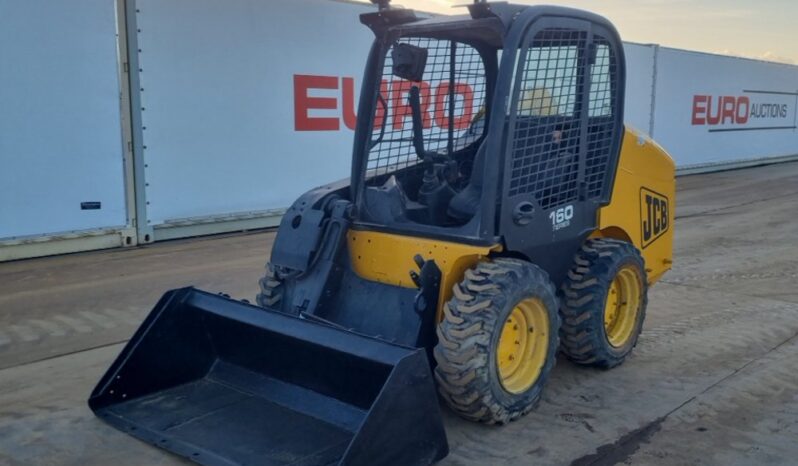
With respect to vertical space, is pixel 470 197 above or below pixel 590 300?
above

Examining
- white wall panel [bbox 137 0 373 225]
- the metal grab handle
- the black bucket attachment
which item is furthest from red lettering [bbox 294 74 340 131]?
the metal grab handle

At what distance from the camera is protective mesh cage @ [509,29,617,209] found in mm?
3902

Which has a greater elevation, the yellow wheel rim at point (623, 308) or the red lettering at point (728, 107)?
the red lettering at point (728, 107)

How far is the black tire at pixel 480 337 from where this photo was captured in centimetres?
342

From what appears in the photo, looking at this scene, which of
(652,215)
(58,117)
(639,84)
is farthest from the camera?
(639,84)

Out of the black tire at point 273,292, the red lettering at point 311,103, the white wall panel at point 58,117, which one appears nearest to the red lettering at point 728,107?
the red lettering at point 311,103

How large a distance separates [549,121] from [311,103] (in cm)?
630

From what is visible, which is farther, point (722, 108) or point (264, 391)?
point (722, 108)

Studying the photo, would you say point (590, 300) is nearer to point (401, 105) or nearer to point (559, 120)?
point (559, 120)

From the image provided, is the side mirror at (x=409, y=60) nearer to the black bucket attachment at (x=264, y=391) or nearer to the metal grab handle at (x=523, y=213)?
the metal grab handle at (x=523, y=213)

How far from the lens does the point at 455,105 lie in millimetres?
4641

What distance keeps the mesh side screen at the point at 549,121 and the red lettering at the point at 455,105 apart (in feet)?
2.34

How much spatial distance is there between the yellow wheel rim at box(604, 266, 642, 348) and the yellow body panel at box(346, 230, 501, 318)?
1.21 meters

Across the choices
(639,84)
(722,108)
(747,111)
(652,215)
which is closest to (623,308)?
(652,215)
